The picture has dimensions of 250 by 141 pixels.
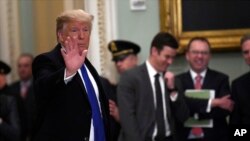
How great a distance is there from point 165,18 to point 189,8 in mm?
263

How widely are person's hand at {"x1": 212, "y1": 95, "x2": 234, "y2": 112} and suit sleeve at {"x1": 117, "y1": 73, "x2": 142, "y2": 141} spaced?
0.69 meters

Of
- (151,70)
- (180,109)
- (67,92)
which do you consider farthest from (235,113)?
(67,92)

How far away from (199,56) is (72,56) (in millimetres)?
2050

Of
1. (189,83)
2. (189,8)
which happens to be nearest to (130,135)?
(189,83)

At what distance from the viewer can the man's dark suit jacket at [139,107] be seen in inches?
144

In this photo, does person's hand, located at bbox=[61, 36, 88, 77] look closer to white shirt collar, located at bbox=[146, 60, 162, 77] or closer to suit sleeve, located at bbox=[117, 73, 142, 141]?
suit sleeve, located at bbox=[117, 73, 142, 141]

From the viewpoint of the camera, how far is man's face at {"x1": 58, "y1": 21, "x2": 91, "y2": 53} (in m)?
2.48

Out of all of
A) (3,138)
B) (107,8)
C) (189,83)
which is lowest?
(3,138)

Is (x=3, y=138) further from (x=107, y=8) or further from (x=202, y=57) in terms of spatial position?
(x=202, y=57)

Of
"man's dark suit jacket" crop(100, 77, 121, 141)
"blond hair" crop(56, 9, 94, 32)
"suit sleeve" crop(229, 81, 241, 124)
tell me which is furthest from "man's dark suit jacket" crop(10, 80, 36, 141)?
"blond hair" crop(56, 9, 94, 32)

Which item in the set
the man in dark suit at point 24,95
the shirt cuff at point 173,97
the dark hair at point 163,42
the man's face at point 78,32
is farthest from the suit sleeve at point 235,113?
the man's face at point 78,32

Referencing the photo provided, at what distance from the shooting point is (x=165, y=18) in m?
4.86

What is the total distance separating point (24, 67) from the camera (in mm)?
5102

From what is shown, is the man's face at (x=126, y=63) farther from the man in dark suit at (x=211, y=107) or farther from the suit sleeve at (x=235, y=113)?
the suit sleeve at (x=235, y=113)
